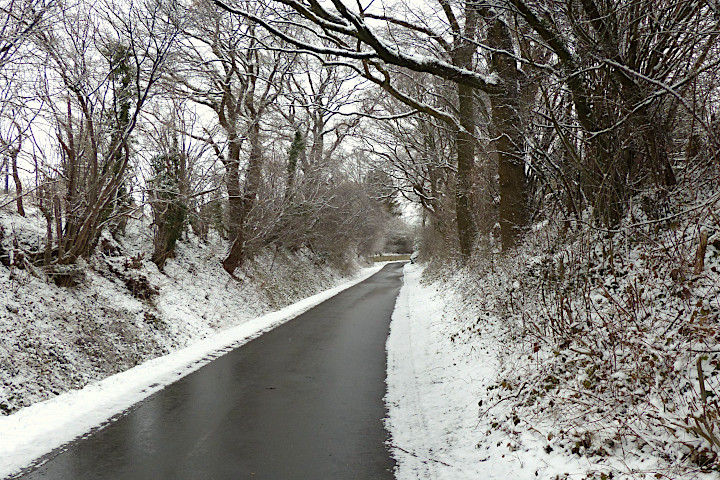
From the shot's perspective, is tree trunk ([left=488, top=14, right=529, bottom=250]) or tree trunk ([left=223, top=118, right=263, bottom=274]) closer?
tree trunk ([left=488, top=14, right=529, bottom=250])

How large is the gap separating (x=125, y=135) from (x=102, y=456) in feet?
24.5

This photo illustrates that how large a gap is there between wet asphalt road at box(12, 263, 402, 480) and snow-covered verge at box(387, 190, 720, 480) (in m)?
0.44

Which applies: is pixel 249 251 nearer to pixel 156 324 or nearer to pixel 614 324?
pixel 156 324

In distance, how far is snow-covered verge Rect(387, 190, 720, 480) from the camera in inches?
130

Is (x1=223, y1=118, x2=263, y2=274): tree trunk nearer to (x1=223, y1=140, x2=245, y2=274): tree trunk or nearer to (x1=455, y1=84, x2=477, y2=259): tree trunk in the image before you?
(x1=223, y1=140, x2=245, y2=274): tree trunk

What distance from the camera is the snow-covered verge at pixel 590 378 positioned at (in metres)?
3.30

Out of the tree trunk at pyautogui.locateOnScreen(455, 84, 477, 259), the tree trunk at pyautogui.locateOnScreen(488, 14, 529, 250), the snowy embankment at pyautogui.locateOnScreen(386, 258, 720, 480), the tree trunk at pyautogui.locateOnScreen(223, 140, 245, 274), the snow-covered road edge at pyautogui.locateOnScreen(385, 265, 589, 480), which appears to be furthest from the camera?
the tree trunk at pyautogui.locateOnScreen(223, 140, 245, 274)

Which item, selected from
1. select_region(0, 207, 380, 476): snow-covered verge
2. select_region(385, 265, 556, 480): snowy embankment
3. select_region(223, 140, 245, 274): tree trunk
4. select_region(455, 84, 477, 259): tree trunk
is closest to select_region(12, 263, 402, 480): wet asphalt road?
select_region(385, 265, 556, 480): snowy embankment

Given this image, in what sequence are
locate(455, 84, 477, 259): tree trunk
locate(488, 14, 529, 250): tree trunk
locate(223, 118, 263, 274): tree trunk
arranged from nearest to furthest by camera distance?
1. locate(488, 14, 529, 250): tree trunk
2. locate(455, 84, 477, 259): tree trunk
3. locate(223, 118, 263, 274): tree trunk

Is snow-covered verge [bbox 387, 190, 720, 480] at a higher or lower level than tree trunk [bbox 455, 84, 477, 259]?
lower

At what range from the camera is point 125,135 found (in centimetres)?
962

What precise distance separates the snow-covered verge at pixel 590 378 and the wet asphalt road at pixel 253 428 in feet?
1.44

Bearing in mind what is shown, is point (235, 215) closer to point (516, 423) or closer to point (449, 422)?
point (449, 422)

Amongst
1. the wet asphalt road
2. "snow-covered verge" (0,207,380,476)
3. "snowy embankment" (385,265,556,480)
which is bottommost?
"snowy embankment" (385,265,556,480)
